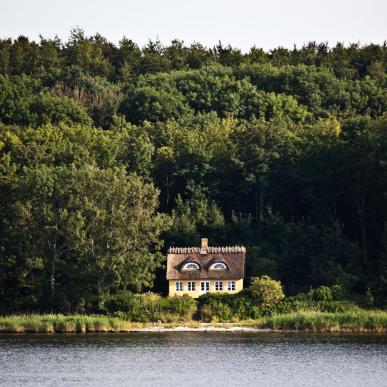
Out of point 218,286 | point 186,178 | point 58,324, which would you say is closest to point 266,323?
point 218,286

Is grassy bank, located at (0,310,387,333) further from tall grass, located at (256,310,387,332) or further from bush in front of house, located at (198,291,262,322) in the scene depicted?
bush in front of house, located at (198,291,262,322)

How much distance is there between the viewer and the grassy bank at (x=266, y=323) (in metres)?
67.1

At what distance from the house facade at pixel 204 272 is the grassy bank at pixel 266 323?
6.05 m

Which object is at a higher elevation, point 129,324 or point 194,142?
point 194,142

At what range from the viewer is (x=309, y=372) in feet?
177

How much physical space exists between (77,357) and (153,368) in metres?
4.38

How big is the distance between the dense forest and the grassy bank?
11.4 ft

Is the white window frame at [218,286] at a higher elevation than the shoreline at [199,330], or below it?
higher

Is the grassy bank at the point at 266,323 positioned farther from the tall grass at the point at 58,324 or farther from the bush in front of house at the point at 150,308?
the bush in front of house at the point at 150,308

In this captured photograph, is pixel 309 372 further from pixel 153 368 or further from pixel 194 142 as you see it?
pixel 194 142

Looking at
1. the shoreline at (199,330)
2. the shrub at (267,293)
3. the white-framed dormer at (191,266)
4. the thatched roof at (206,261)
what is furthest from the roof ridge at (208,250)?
the shoreline at (199,330)

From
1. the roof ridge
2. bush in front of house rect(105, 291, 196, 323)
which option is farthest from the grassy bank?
the roof ridge

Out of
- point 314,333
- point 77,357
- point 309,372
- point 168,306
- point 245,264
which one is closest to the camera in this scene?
point 309,372

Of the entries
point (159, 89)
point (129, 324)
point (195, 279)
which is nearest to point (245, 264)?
point (195, 279)
